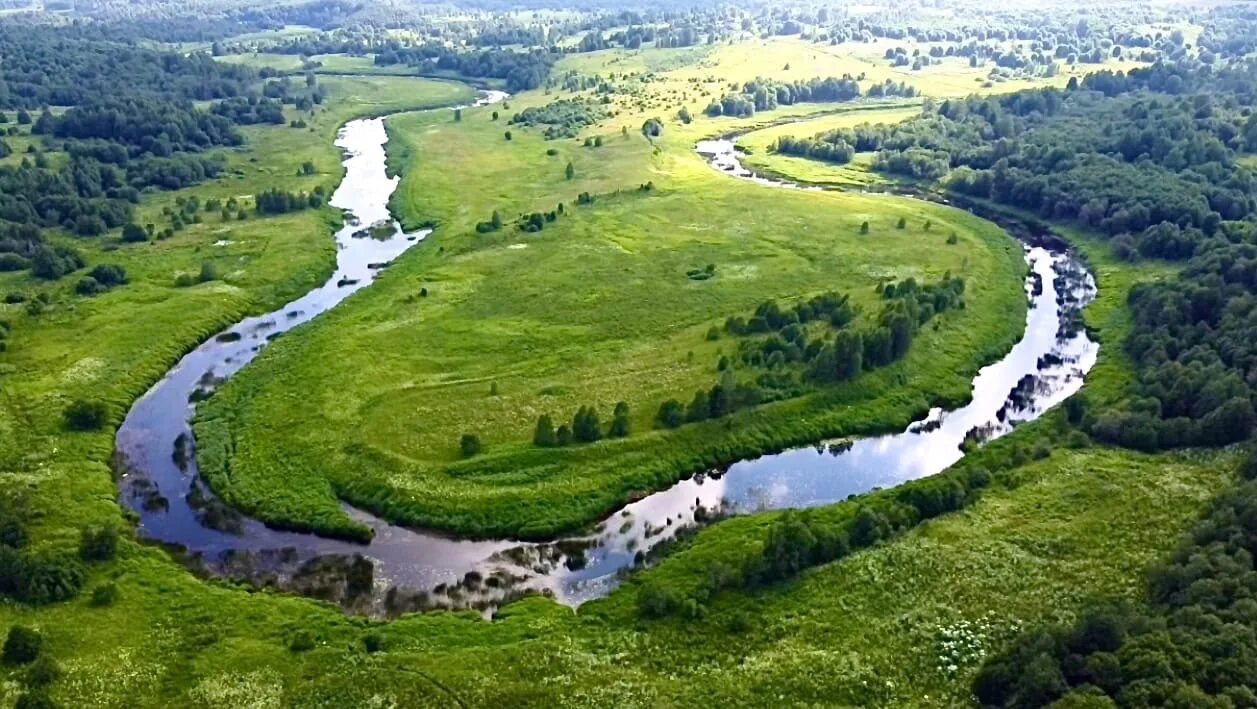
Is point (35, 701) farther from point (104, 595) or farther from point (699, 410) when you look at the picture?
point (699, 410)

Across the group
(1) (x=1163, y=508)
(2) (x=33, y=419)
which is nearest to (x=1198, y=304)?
(1) (x=1163, y=508)

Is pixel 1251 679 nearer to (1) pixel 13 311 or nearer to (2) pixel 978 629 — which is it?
(2) pixel 978 629

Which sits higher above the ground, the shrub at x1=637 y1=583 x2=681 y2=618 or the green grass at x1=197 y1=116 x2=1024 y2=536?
the green grass at x1=197 y1=116 x2=1024 y2=536

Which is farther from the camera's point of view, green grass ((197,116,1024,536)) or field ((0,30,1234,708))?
green grass ((197,116,1024,536))

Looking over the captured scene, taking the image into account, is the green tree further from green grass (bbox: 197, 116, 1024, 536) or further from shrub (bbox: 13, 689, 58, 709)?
shrub (bbox: 13, 689, 58, 709)

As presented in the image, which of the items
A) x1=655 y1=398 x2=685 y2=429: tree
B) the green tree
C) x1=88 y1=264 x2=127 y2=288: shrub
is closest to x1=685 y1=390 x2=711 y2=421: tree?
x1=655 y1=398 x2=685 y2=429: tree

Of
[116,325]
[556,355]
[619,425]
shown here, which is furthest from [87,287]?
[619,425]

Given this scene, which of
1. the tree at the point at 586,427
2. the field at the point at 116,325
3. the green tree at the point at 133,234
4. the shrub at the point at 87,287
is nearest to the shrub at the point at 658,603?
the tree at the point at 586,427
